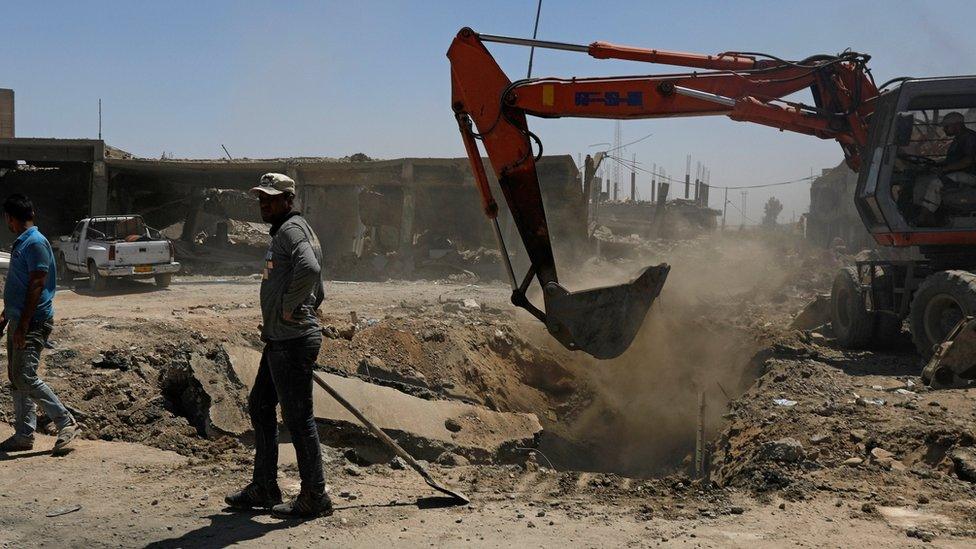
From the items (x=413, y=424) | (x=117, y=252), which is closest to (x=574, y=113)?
(x=413, y=424)

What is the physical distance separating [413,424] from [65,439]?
2742 mm

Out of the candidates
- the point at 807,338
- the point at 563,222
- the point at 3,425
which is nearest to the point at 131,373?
the point at 3,425

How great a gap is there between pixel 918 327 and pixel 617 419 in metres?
3.93

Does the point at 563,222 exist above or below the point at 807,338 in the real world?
above

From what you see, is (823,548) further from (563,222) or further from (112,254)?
(563,222)

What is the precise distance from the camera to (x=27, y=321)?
21.0 feet

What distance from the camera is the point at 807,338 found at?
13.2 m

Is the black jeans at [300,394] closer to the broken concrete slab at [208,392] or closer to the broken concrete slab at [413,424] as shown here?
the broken concrete slab at [413,424]

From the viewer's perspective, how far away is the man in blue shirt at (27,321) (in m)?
6.45

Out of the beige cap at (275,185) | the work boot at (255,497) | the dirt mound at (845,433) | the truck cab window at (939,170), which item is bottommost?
the work boot at (255,497)

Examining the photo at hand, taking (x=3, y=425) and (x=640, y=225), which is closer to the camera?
(x=3, y=425)

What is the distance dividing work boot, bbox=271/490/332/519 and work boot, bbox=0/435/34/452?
2.63m

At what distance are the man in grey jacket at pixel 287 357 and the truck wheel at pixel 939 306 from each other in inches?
285

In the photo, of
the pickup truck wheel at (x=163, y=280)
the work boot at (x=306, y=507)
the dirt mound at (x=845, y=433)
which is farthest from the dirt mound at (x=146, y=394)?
the pickup truck wheel at (x=163, y=280)
